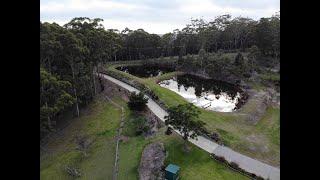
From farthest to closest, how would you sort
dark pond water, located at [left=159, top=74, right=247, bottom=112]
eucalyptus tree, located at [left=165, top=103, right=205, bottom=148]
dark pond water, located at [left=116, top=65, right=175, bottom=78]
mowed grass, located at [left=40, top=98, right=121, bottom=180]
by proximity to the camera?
1. dark pond water, located at [left=116, top=65, right=175, bottom=78]
2. dark pond water, located at [left=159, top=74, right=247, bottom=112]
3. eucalyptus tree, located at [left=165, top=103, right=205, bottom=148]
4. mowed grass, located at [left=40, top=98, right=121, bottom=180]

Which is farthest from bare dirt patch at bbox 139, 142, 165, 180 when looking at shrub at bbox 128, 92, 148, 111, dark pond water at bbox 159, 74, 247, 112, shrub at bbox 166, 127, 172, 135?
dark pond water at bbox 159, 74, 247, 112

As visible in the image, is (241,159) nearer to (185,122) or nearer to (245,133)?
(185,122)

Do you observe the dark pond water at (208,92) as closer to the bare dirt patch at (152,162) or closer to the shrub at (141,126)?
the shrub at (141,126)

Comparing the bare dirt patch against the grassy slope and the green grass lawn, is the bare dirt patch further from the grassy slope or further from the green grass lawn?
the grassy slope

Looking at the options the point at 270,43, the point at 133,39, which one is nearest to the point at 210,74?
the point at 270,43

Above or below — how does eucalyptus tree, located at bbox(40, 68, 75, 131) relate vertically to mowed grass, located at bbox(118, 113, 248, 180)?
above
